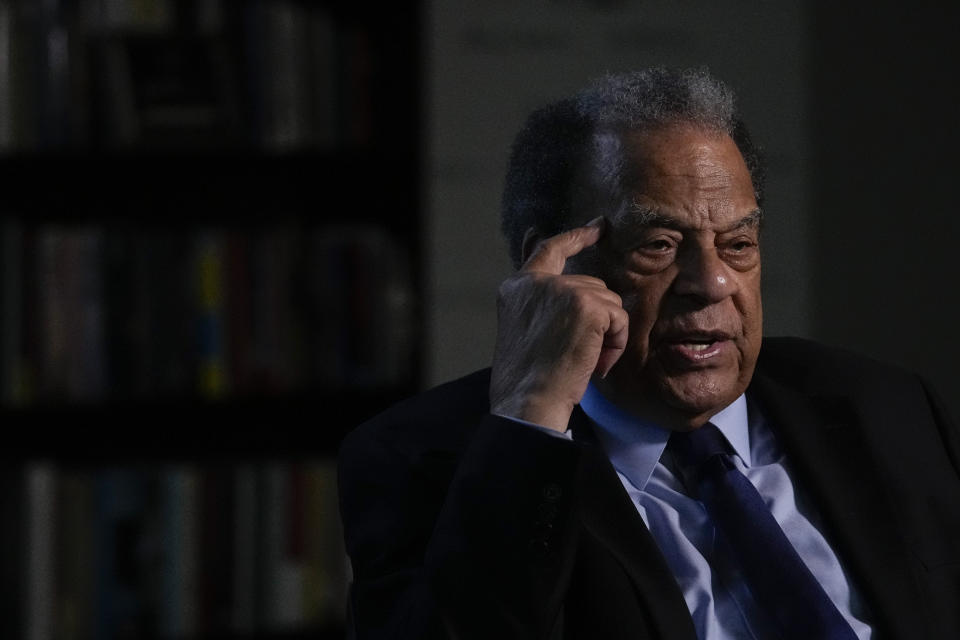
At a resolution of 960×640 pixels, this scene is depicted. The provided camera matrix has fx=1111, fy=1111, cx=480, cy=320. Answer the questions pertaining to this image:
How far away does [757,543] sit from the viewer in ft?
3.94

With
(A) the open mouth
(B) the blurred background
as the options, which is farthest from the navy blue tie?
(B) the blurred background

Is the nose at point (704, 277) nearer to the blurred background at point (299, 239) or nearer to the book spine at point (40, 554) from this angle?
Answer: the blurred background at point (299, 239)

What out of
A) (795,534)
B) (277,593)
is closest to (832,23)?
(795,534)

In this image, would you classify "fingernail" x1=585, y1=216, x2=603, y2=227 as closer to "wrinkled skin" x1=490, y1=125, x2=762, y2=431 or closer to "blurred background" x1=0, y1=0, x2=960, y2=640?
"wrinkled skin" x1=490, y1=125, x2=762, y2=431

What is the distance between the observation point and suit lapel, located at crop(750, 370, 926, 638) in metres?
1.21

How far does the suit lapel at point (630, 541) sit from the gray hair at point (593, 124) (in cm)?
30

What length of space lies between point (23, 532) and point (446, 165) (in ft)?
3.63

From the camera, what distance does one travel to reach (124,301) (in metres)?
2.21

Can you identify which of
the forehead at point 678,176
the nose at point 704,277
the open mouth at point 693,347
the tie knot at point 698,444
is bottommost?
the tie knot at point 698,444

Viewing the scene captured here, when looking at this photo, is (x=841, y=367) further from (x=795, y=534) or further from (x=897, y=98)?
(x=897, y=98)

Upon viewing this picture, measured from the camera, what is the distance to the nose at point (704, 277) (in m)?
1.21

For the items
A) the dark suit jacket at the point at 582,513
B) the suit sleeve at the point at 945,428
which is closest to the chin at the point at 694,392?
the dark suit jacket at the point at 582,513

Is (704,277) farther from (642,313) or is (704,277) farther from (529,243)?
(529,243)

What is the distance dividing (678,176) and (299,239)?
119cm
